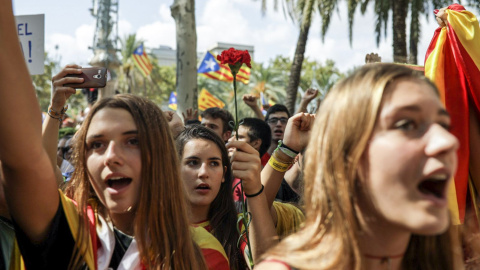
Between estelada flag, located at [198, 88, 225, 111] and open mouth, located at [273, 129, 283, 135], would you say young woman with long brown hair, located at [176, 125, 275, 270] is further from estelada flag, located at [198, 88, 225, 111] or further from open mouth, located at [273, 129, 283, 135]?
estelada flag, located at [198, 88, 225, 111]

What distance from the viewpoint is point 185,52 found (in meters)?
8.11

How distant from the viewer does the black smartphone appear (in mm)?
2654

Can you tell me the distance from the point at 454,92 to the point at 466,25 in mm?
364

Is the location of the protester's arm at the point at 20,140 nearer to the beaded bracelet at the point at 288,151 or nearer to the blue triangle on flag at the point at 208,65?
the beaded bracelet at the point at 288,151

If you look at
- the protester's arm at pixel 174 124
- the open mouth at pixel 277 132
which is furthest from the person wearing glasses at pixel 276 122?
the protester's arm at pixel 174 124

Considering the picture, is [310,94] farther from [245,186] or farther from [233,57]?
[245,186]

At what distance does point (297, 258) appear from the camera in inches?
60.1

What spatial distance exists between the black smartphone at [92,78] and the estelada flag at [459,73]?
1.65 meters

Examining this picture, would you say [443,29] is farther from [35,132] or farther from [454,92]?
[35,132]

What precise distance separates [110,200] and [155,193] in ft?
0.61

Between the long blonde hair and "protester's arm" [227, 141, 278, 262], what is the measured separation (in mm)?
359

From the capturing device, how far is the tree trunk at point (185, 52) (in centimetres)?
805

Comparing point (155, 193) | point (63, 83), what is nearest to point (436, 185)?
point (155, 193)

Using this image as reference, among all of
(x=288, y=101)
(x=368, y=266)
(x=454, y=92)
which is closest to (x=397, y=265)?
(x=368, y=266)
